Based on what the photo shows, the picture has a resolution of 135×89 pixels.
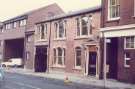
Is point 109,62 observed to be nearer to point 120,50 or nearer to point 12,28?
point 120,50

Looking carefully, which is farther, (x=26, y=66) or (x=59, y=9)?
(x=59, y=9)

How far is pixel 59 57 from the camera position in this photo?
1642 inches

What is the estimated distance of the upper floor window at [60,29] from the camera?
40.9m

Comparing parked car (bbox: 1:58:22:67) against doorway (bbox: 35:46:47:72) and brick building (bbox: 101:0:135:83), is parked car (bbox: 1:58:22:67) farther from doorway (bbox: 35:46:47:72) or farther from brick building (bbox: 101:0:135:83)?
brick building (bbox: 101:0:135:83)

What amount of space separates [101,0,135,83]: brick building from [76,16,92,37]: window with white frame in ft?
12.1

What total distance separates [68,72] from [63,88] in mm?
15646

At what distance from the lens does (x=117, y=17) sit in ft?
100

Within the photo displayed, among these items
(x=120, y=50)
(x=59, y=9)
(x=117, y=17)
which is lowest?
(x=120, y=50)

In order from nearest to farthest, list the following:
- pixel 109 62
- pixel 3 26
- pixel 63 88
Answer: pixel 63 88
pixel 109 62
pixel 3 26

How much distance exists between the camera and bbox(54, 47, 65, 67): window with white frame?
134 ft

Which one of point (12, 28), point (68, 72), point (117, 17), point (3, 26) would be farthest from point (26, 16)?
point (117, 17)

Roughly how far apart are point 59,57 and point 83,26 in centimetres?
614

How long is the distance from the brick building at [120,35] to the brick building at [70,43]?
188cm

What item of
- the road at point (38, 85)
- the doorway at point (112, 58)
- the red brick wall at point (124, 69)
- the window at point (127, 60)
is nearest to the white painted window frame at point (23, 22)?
the doorway at point (112, 58)
